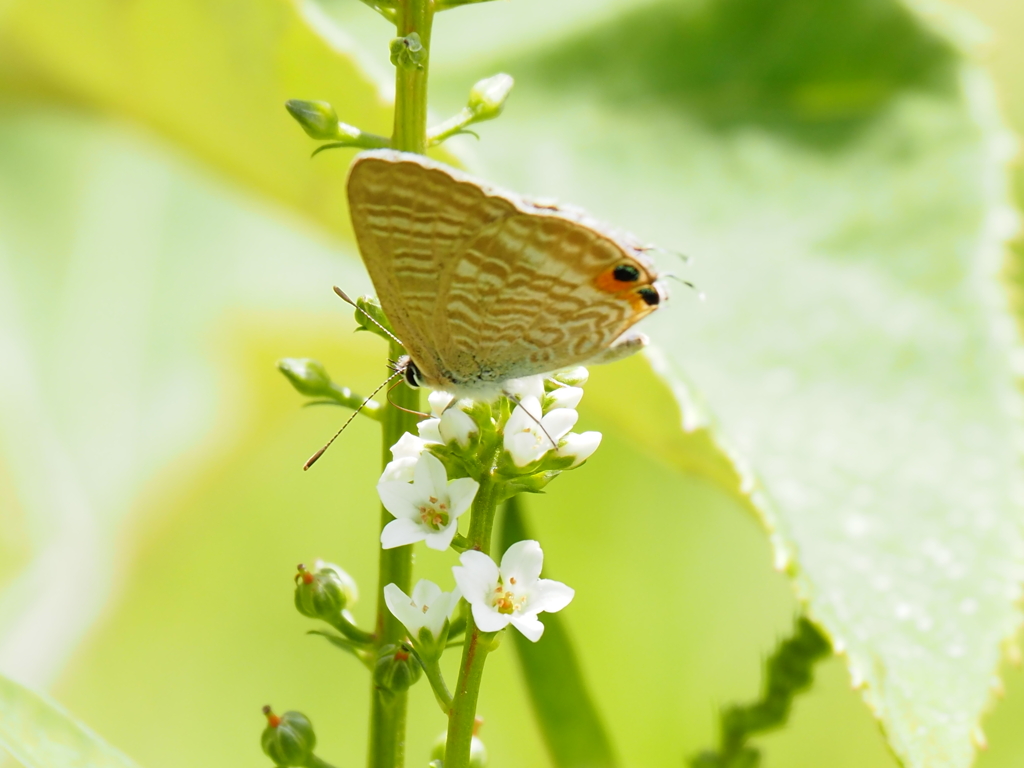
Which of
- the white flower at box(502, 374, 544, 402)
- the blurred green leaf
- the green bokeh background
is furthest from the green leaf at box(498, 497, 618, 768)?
the blurred green leaf

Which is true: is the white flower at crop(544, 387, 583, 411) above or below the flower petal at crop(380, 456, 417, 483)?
below

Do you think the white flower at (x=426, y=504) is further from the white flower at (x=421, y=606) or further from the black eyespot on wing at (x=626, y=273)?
the black eyespot on wing at (x=626, y=273)

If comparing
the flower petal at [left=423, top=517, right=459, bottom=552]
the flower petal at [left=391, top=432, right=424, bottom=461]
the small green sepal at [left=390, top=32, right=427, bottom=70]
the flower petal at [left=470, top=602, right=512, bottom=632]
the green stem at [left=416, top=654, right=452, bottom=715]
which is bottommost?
the green stem at [left=416, top=654, right=452, bottom=715]

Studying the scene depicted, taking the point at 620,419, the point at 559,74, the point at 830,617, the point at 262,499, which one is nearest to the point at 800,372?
the point at 620,419

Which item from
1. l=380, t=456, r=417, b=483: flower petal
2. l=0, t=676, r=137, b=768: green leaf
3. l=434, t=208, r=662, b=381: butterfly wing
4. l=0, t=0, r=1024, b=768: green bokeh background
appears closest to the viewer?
l=0, t=676, r=137, b=768: green leaf

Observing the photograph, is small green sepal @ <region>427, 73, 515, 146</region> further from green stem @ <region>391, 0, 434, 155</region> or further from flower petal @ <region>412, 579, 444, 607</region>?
flower petal @ <region>412, 579, 444, 607</region>

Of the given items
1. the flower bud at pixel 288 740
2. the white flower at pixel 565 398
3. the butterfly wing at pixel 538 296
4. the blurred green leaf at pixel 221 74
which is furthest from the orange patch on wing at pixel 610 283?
the flower bud at pixel 288 740
